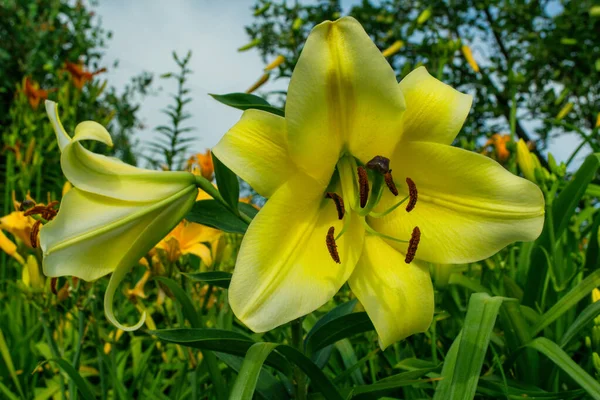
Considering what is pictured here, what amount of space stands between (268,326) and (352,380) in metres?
0.60

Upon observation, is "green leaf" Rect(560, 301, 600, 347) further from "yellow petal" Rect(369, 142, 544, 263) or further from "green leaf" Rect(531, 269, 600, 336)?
"yellow petal" Rect(369, 142, 544, 263)

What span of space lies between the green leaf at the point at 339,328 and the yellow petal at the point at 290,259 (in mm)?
90

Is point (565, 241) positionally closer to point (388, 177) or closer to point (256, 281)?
point (388, 177)

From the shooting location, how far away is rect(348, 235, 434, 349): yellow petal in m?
0.77

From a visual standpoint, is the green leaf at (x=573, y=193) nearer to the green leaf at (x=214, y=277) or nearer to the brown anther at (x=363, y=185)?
the brown anther at (x=363, y=185)

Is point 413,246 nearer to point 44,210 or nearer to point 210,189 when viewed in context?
point 210,189

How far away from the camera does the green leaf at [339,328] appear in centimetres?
84

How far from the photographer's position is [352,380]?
4.00 ft

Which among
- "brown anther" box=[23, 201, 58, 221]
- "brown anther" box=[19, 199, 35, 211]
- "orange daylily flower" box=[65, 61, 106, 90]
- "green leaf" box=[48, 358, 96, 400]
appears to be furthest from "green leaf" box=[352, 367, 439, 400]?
"orange daylily flower" box=[65, 61, 106, 90]

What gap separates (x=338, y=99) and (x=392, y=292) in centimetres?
29

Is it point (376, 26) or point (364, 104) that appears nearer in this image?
point (364, 104)

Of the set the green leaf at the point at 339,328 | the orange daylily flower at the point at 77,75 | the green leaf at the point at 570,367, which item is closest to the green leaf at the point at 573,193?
the green leaf at the point at 570,367

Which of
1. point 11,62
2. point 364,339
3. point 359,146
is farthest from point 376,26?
point 359,146

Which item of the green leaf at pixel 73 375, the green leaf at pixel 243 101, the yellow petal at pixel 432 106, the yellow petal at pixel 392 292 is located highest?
the yellow petal at pixel 432 106
